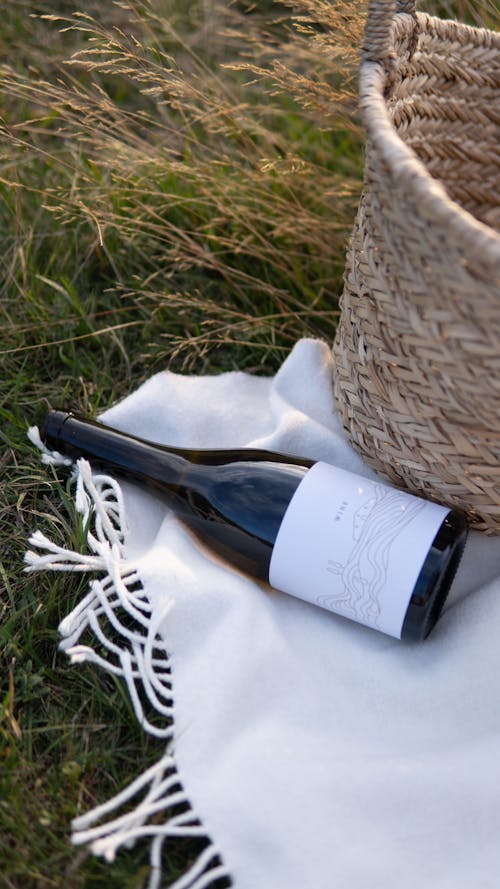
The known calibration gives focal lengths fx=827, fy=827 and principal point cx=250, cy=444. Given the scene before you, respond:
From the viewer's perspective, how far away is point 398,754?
0.84 metres

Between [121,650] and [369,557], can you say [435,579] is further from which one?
[121,650]

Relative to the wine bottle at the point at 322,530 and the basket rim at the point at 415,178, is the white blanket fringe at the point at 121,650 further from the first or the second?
the basket rim at the point at 415,178

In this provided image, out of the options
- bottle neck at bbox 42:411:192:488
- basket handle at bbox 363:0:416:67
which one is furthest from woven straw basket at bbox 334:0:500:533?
bottle neck at bbox 42:411:192:488

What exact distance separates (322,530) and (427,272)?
0.95 feet

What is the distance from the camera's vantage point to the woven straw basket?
73 centimetres

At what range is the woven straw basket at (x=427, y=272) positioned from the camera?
0.73m

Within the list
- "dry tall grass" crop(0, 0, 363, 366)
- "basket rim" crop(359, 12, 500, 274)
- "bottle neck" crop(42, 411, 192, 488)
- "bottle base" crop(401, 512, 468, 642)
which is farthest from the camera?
"dry tall grass" crop(0, 0, 363, 366)

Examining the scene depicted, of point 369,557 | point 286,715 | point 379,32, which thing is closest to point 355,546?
point 369,557

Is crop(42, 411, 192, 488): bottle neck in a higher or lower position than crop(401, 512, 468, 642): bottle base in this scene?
lower

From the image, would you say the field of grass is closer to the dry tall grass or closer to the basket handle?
the dry tall grass

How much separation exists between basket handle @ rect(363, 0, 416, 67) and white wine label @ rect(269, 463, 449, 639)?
45cm

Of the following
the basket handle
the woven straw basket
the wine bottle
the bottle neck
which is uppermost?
the basket handle

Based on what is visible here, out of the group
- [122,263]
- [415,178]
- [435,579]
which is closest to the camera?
[415,178]

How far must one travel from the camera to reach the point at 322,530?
Result: 2.88ft
